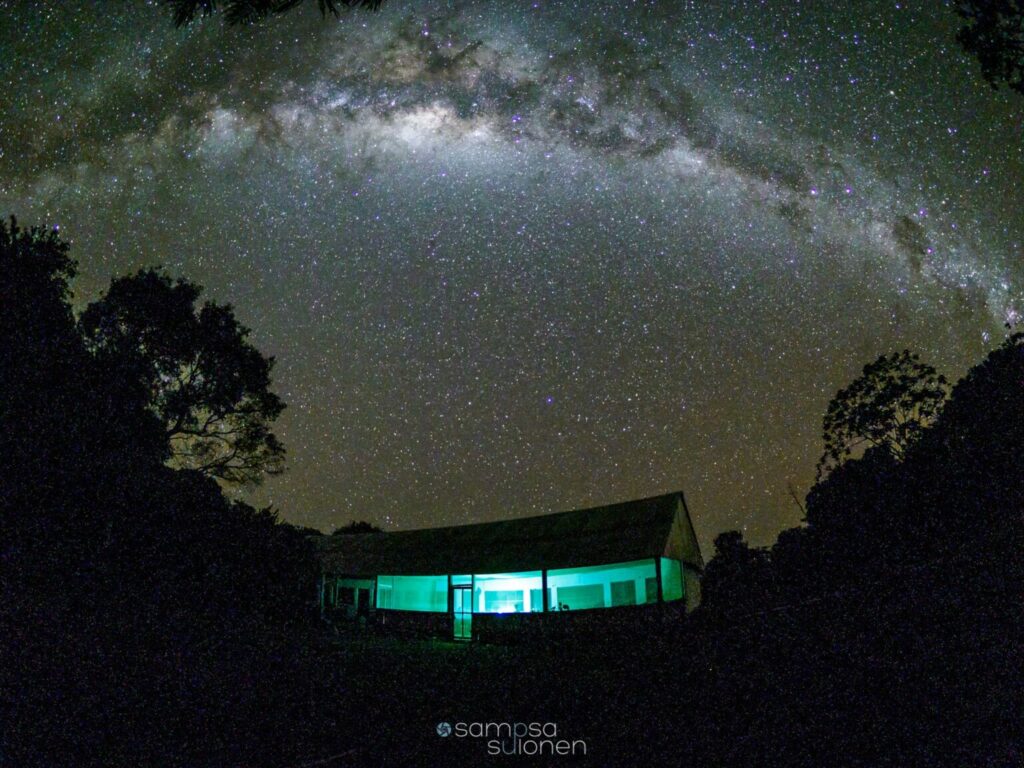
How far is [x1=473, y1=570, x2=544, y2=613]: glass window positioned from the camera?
2564 centimetres

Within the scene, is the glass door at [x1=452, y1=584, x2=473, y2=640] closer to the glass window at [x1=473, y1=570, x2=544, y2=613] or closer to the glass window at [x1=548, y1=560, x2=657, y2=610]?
the glass window at [x1=473, y1=570, x2=544, y2=613]

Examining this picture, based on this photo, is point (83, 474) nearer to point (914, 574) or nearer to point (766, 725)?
point (766, 725)

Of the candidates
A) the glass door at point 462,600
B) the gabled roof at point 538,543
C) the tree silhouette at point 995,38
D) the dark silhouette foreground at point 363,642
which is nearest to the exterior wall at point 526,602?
the glass door at point 462,600

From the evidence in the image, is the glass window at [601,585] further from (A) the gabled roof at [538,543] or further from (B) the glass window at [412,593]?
(B) the glass window at [412,593]

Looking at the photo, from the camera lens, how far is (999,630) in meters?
5.65

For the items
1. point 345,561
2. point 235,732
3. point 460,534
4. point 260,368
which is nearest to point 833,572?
point 235,732

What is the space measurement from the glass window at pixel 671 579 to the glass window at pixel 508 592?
4.92 metres

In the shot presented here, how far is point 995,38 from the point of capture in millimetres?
7703

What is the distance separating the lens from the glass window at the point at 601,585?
2398 cm

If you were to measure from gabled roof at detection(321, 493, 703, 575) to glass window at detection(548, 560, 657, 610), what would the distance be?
0.80 metres

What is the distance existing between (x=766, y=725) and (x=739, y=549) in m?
16.9

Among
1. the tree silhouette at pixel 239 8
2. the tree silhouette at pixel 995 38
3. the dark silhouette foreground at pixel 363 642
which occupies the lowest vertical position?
the dark silhouette foreground at pixel 363 642

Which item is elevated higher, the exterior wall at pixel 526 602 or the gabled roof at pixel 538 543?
the gabled roof at pixel 538 543

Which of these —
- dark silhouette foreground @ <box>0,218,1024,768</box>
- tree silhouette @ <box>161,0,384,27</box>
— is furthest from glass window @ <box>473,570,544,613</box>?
tree silhouette @ <box>161,0,384,27</box>
